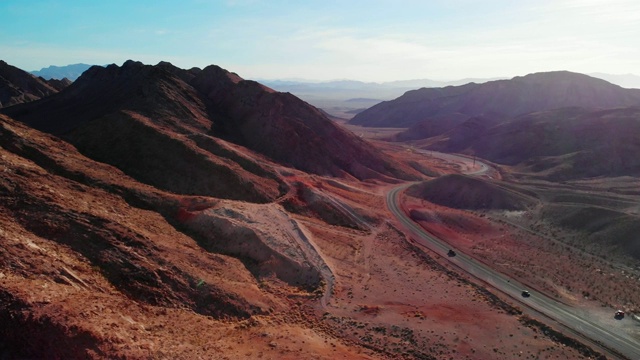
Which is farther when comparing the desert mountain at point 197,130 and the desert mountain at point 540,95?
the desert mountain at point 540,95

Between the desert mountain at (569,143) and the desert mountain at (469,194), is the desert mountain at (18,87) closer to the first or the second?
the desert mountain at (469,194)

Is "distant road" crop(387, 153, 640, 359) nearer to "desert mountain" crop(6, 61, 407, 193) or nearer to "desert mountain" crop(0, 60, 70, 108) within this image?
"desert mountain" crop(6, 61, 407, 193)

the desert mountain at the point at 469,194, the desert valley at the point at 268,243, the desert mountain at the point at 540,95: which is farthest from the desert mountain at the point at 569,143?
the desert mountain at the point at 540,95

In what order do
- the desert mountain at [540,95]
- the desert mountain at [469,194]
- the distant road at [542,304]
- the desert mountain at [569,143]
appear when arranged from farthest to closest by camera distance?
the desert mountain at [540,95], the desert mountain at [569,143], the desert mountain at [469,194], the distant road at [542,304]

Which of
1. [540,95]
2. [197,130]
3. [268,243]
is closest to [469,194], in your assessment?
[268,243]

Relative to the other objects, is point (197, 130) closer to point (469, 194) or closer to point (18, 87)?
point (469, 194)

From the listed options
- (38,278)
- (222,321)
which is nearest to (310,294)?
(222,321)

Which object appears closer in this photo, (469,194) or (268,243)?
(268,243)
